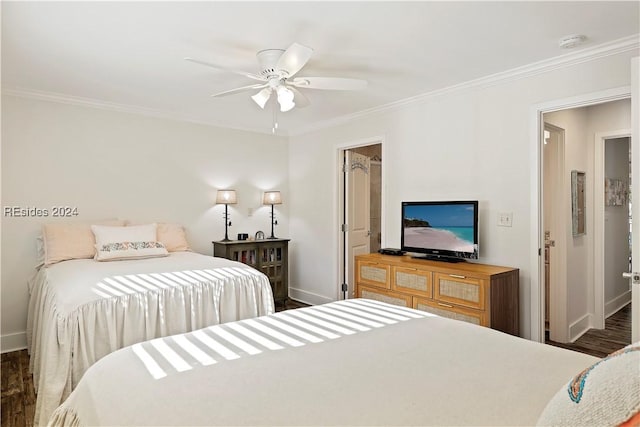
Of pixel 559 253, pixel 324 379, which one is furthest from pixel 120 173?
pixel 559 253

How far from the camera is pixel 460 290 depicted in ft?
10.3

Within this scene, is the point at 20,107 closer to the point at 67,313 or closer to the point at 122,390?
the point at 67,313

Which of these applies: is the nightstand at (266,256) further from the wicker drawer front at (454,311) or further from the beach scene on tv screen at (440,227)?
the wicker drawer front at (454,311)

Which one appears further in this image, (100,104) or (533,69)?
(100,104)

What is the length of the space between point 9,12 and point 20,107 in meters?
1.83

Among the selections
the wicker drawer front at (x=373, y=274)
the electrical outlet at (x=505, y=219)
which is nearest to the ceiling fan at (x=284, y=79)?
the electrical outlet at (x=505, y=219)

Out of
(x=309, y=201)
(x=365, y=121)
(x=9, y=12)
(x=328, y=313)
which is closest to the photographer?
(x=328, y=313)

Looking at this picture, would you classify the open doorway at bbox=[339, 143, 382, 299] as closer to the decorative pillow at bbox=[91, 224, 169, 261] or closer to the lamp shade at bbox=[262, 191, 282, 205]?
the lamp shade at bbox=[262, 191, 282, 205]

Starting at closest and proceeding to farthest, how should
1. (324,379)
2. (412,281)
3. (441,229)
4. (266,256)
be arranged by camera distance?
(324,379)
(412,281)
(441,229)
(266,256)

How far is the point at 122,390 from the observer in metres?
1.20

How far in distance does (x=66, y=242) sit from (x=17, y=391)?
133 cm

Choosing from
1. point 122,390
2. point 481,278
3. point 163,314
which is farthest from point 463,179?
point 122,390

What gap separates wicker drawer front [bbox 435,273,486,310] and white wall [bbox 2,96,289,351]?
294cm

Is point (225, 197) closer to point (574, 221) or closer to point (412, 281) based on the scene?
point (412, 281)
